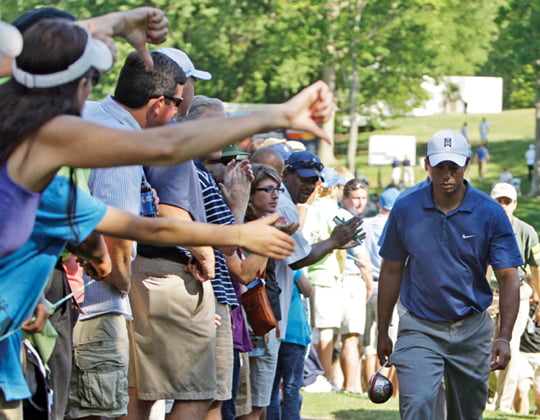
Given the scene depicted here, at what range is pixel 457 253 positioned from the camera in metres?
6.82

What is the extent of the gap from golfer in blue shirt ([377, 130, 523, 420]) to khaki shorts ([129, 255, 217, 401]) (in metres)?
1.87

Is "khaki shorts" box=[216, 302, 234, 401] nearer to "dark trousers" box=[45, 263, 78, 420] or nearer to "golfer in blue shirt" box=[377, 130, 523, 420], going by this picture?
"dark trousers" box=[45, 263, 78, 420]

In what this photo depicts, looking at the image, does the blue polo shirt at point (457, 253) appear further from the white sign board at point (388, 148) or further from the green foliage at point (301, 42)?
the green foliage at point (301, 42)

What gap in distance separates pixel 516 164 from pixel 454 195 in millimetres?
41469

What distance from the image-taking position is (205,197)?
580 cm

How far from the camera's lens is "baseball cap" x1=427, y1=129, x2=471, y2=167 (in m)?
6.90

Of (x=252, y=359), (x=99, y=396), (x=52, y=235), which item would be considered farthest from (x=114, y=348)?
(x=252, y=359)

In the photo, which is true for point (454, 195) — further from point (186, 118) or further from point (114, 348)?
point (114, 348)

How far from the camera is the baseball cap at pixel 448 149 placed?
6.90 meters

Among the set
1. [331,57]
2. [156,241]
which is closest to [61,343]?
[156,241]

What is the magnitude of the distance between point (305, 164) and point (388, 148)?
1193 inches

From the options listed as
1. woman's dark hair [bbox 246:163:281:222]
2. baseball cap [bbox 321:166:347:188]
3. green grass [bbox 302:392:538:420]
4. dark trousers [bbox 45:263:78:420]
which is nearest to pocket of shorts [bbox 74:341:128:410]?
dark trousers [bbox 45:263:78:420]

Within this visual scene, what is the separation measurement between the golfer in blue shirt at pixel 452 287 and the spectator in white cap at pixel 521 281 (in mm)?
3986

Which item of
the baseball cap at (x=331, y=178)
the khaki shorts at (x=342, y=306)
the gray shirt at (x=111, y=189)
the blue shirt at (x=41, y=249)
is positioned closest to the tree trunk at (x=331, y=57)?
the baseball cap at (x=331, y=178)
